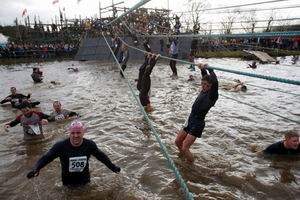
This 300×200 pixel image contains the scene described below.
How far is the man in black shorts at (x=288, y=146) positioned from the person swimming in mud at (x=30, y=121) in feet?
16.8

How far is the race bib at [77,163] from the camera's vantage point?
4805 mm

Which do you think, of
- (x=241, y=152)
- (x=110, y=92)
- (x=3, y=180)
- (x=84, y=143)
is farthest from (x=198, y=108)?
(x=110, y=92)

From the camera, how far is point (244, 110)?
10477 millimetres

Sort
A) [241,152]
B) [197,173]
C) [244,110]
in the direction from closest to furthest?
[197,173]
[241,152]
[244,110]

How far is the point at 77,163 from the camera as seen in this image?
15.9 feet

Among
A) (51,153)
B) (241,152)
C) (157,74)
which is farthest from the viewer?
(157,74)

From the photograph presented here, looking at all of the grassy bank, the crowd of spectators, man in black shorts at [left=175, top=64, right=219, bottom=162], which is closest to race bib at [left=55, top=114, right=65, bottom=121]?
man in black shorts at [left=175, top=64, right=219, bottom=162]

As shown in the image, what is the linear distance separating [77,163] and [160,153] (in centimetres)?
250

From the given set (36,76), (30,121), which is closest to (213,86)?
(30,121)

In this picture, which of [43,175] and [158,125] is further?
[158,125]

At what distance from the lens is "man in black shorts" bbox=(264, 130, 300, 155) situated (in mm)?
6094

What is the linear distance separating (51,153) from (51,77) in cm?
1569

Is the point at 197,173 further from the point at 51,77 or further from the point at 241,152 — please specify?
the point at 51,77

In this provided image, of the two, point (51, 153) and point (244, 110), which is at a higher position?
point (51, 153)
